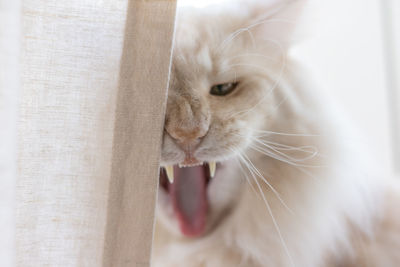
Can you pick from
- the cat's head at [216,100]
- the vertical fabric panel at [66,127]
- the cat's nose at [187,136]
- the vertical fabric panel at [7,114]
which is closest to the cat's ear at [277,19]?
the cat's head at [216,100]

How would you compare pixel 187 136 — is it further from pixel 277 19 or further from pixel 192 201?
pixel 277 19

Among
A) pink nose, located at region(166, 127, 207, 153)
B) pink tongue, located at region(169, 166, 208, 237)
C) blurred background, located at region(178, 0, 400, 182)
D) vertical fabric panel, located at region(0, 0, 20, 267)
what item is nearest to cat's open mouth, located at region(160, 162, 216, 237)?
pink tongue, located at region(169, 166, 208, 237)

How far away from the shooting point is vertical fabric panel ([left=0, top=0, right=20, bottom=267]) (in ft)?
1.38

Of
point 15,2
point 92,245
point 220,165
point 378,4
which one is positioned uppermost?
point 378,4

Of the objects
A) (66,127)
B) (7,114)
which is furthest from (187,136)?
(7,114)

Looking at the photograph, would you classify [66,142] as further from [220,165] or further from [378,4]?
[378,4]

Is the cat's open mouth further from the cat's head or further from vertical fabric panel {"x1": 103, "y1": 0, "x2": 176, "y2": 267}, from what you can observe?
vertical fabric panel {"x1": 103, "y1": 0, "x2": 176, "y2": 267}

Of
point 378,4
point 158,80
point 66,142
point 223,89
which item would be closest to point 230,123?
point 223,89

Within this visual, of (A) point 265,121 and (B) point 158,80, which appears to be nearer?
(B) point 158,80

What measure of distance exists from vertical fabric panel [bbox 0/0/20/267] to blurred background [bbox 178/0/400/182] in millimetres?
1284

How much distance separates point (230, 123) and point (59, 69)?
0.38m

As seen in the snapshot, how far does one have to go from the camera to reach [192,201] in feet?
3.13

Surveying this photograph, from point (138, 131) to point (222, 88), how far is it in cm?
31

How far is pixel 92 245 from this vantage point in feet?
1.98
